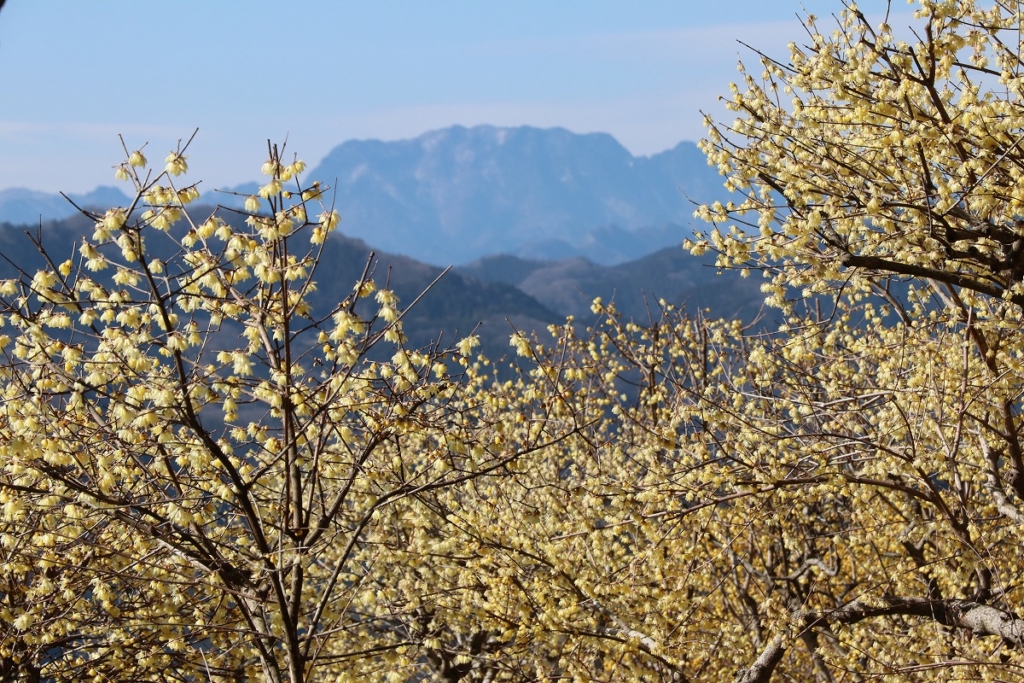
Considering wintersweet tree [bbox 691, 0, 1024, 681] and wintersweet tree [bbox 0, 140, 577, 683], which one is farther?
wintersweet tree [bbox 691, 0, 1024, 681]

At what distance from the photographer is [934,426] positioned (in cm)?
934

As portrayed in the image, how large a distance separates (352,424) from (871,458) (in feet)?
17.4

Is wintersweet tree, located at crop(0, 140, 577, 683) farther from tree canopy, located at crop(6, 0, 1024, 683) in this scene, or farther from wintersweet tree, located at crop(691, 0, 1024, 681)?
wintersweet tree, located at crop(691, 0, 1024, 681)

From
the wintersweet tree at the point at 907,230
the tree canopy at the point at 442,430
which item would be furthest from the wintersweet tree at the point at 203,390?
the wintersweet tree at the point at 907,230

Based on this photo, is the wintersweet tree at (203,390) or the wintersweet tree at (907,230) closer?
the wintersweet tree at (203,390)

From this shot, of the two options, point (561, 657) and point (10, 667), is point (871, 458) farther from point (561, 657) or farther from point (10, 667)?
point (10, 667)

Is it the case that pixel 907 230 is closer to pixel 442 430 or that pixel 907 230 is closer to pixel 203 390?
pixel 442 430

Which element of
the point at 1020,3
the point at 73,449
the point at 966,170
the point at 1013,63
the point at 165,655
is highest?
the point at 1020,3

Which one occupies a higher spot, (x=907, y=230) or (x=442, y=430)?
(x=907, y=230)

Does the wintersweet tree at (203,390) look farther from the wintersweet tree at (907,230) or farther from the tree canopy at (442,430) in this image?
the wintersweet tree at (907,230)

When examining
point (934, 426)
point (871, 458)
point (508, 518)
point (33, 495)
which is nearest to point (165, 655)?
point (33, 495)

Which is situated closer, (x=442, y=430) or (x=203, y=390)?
(x=203, y=390)

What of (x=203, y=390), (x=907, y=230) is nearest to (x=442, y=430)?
(x=203, y=390)

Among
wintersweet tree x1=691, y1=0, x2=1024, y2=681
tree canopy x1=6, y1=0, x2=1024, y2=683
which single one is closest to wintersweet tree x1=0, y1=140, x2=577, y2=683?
tree canopy x1=6, y1=0, x2=1024, y2=683
